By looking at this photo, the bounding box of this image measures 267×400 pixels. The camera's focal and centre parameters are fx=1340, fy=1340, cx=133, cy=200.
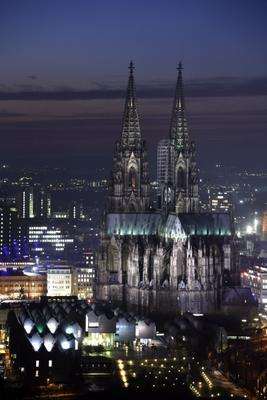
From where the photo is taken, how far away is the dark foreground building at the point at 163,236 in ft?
134

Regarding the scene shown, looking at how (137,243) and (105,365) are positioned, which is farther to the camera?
(137,243)

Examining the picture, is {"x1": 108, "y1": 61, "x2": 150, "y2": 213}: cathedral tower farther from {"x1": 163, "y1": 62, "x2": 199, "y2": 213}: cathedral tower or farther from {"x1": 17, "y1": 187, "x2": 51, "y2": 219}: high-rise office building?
{"x1": 17, "y1": 187, "x2": 51, "y2": 219}: high-rise office building

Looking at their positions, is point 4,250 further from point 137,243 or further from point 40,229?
point 137,243

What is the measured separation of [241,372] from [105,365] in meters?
3.28

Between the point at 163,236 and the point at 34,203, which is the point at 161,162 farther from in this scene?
the point at 34,203

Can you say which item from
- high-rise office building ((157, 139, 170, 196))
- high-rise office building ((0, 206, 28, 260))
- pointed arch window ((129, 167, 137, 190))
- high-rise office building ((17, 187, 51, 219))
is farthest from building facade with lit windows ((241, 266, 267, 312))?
high-rise office building ((17, 187, 51, 219))

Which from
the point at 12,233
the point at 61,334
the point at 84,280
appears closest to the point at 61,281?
the point at 84,280

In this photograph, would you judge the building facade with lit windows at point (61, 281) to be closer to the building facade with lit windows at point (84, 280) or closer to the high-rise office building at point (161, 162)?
the building facade with lit windows at point (84, 280)

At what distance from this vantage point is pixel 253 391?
30.0 meters

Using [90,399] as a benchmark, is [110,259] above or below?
above

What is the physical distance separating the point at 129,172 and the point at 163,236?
3656mm

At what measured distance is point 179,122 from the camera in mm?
44500

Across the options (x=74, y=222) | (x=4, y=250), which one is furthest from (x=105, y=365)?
(x=74, y=222)

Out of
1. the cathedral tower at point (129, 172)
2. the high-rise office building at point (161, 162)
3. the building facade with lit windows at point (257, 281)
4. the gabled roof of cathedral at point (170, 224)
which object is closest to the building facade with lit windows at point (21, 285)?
the high-rise office building at point (161, 162)
